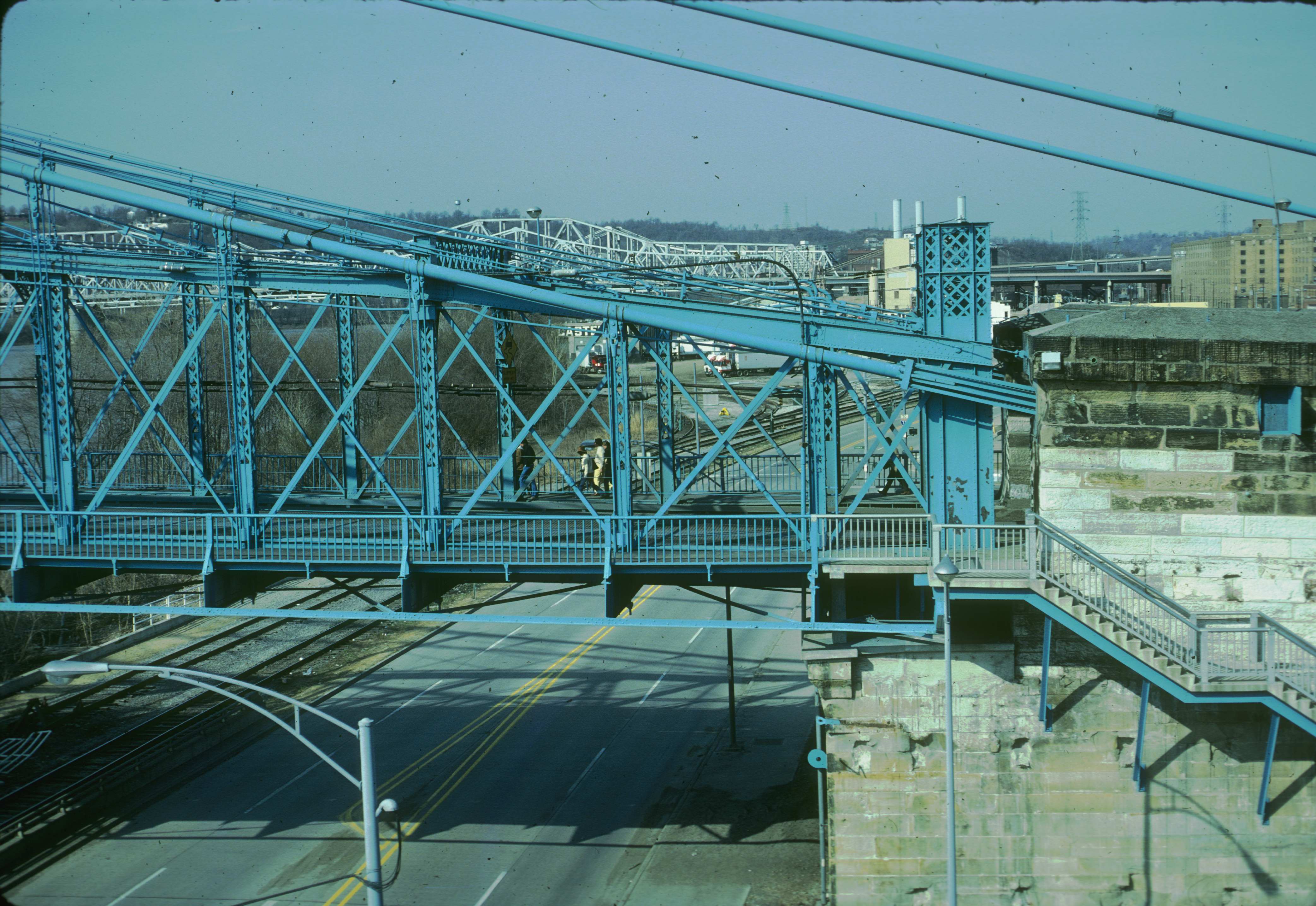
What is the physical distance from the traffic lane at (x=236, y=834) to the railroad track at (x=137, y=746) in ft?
2.78

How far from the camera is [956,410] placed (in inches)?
751

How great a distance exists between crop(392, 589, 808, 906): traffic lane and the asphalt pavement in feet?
0.17

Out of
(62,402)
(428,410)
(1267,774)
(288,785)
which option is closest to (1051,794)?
(1267,774)

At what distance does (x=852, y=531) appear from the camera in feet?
66.4

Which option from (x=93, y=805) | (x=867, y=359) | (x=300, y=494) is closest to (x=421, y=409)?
(x=867, y=359)

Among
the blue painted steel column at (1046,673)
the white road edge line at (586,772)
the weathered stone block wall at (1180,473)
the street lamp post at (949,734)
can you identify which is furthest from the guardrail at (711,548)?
the white road edge line at (586,772)

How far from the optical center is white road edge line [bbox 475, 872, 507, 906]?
67.8ft

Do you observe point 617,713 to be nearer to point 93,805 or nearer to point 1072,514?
point 93,805

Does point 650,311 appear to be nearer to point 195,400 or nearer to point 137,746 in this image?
point 195,400

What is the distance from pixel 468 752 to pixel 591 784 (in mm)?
3511

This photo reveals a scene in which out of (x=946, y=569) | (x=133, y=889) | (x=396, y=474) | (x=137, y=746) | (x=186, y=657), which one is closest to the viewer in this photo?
(x=946, y=569)

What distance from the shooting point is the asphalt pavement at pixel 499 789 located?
70.2 ft

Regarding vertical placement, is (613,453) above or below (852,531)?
above

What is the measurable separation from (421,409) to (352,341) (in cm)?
830
